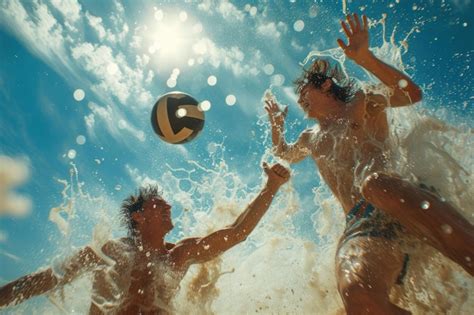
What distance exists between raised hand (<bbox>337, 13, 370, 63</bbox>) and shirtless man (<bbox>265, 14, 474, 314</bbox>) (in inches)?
0.5

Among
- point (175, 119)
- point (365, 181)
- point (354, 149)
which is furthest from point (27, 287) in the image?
point (354, 149)

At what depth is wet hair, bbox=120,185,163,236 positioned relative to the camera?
559cm

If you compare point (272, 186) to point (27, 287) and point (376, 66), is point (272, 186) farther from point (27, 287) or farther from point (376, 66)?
point (27, 287)

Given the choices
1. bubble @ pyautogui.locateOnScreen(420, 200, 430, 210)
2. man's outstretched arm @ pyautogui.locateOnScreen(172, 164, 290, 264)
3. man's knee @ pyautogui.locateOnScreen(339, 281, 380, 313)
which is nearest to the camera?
man's knee @ pyautogui.locateOnScreen(339, 281, 380, 313)

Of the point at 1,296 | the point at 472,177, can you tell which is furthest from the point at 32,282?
the point at 472,177

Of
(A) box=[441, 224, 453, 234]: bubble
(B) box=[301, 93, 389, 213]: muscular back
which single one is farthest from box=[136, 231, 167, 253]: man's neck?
(A) box=[441, 224, 453, 234]: bubble

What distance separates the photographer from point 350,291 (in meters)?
2.83

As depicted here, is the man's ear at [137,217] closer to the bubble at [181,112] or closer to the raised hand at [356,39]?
the bubble at [181,112]

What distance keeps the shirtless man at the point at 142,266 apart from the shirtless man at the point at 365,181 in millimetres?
874

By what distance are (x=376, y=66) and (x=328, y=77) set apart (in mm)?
1118

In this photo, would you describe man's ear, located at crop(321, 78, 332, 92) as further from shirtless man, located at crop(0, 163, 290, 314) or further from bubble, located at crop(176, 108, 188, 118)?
bubble, located at crop(176, 108, 188, 118)

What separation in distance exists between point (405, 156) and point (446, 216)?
1.41 meters

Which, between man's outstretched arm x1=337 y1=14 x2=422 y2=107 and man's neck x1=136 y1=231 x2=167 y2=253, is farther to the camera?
man's neck x1=136 y1=231 x2=167 y2=253

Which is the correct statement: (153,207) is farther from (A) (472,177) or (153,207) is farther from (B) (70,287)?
(A) (472,177)
